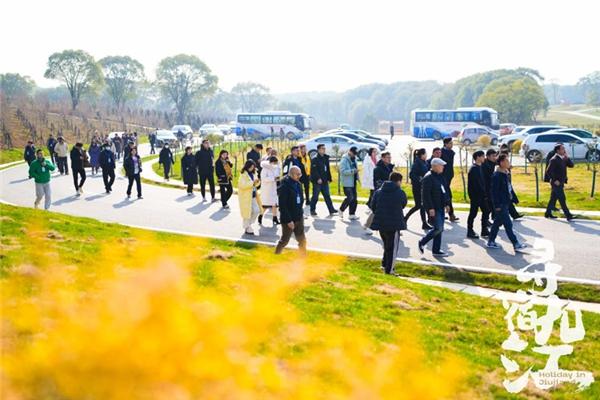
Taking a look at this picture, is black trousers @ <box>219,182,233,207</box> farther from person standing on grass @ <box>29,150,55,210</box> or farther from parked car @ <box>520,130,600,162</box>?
parked car @ <box>520,130,600,162</box>

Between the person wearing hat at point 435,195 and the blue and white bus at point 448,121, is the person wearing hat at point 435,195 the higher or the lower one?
the higher one

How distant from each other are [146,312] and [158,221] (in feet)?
32.3

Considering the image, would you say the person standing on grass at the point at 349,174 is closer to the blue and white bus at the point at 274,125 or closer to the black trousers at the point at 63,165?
the black trousers at the point at 63,165

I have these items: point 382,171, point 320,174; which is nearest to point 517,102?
point 320,174

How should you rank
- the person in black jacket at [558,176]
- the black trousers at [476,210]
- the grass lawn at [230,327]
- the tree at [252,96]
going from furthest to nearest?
the tree at [252,96] < the person in black jacket at [558,176] < the black trousers at [476,210] < the grass lawn at [230,327]

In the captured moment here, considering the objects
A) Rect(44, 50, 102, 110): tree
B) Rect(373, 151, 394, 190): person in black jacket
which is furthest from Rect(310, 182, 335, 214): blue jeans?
Rect(44, 50, 102, 110): tree

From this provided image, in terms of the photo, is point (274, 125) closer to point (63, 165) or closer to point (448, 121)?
point (448, 121)

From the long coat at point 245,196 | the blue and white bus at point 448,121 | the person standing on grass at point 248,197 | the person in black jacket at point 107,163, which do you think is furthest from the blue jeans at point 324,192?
the blue and white bus at point 448,121

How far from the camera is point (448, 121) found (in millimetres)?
51438

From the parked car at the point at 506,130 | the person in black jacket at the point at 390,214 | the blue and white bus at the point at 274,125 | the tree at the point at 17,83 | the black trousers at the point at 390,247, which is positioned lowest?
the parked car at the point at 506,130

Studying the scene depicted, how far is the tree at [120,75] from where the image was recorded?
9181 centimetres

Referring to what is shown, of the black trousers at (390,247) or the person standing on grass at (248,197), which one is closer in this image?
the black trousers at (390,247)

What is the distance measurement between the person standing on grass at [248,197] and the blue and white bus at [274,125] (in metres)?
41.4

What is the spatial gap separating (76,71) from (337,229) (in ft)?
249
